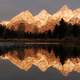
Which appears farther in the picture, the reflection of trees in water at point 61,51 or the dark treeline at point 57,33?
the dark treeline at point 57,33

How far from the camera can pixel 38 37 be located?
151750mm

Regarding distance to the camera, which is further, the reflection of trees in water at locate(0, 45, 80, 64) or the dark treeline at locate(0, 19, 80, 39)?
the dark treeline at locate(0, 19, 80, 39)

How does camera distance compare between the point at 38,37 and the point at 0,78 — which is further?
the point at 38,37

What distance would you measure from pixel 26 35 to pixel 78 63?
122 metres

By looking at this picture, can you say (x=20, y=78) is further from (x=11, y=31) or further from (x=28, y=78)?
(x=11, y=31)

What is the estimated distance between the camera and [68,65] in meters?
34.4

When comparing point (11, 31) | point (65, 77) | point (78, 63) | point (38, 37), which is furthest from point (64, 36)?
point (65, 77)

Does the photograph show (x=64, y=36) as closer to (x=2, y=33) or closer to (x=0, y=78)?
(x=2, y=33)

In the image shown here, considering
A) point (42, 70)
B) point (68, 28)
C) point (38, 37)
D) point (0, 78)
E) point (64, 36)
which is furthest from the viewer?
point (38, 37)

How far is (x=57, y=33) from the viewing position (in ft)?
447

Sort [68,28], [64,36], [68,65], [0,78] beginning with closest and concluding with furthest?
[0,78] < [68,65] < [64,36] < [68,28]

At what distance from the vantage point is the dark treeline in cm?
12941

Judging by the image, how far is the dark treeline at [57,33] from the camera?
129 m

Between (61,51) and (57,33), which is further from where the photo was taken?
(57,33)
